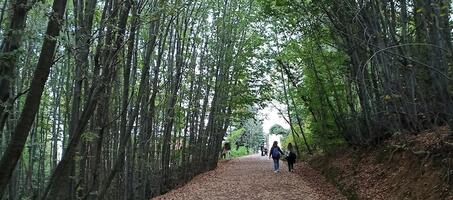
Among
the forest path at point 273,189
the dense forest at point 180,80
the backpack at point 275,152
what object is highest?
the dense forest at point 180,80

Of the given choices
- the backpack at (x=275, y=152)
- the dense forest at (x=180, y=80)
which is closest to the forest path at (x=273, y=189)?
the backpack at (x=275, y=152)

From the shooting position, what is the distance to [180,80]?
11.9 m

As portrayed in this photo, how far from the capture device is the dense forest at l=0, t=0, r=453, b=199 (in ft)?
13.1

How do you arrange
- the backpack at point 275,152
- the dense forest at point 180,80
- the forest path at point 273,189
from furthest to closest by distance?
the backpack at point 275,152, the forest path at point 273,189, the dense forest at point 180,80

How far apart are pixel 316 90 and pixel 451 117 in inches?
274

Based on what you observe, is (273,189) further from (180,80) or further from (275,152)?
(180,80)

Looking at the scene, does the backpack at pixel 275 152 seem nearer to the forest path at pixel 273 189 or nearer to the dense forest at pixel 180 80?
the forest path at pixel 273 189

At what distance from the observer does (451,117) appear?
5.34m

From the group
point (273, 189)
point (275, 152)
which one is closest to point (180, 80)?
point (275, 152)

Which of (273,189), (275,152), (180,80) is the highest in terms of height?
(180,80)

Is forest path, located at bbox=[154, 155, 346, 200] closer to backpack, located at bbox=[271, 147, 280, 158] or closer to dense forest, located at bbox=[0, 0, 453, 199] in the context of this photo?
backpack, located at bbox=[271, 147, 280, 158]

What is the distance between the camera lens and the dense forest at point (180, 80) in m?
4.01

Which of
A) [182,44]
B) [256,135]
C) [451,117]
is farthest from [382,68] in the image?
[256,135]

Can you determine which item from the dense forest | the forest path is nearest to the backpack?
the forest path
